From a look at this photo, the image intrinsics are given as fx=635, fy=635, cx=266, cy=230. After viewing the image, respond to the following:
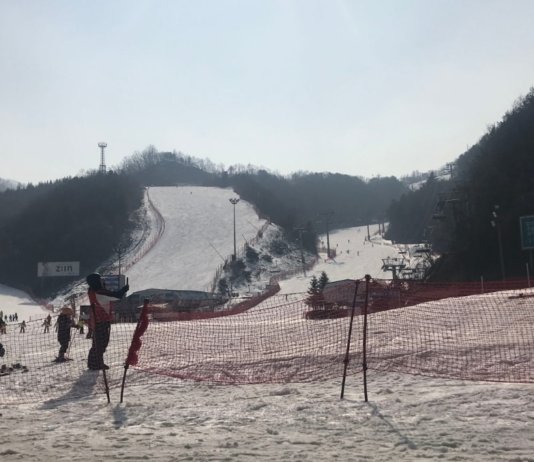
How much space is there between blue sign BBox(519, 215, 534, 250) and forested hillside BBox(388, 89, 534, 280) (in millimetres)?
12381

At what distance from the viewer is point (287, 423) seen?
21.5 feet

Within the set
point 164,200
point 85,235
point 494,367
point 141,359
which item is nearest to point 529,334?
point 494,367

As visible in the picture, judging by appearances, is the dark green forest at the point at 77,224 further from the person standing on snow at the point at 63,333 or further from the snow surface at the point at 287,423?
the snow surface at the point at 287,423

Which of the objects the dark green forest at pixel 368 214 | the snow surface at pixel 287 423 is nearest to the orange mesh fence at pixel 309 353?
the snow surface at pixel 287 423

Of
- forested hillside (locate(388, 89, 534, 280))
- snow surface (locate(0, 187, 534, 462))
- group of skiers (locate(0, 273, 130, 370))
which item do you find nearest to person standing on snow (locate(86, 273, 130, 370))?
group of skiers (locate(0, 273, 130, 370))

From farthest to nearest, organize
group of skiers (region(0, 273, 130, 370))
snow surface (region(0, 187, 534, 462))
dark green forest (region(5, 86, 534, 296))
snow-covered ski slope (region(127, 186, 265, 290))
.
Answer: snow-covered ski slope (region(127, 186, 265, 290)) < dark green forest (region(5, 86, 534, 296)) < group of skiers (region(0, 273, 130, 370)) < snow surface (region(0, 187, 534, 462))

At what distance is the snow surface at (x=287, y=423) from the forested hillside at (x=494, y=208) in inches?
1617

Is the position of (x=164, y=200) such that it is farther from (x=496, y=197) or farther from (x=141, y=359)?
(x=141, y=359)

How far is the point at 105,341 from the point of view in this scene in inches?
417

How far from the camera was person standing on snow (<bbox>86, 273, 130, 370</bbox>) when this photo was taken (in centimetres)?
1034

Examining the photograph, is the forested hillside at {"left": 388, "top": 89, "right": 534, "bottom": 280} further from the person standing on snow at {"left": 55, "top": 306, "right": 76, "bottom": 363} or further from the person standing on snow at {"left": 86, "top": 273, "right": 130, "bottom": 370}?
the person standing on snow at {"left": 86, "top": 273, "right": 130, "bottom": 370}

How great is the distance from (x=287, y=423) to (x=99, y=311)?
16.3 feet

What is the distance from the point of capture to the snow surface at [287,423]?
549cm

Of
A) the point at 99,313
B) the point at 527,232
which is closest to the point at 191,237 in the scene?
the point at 527,232
